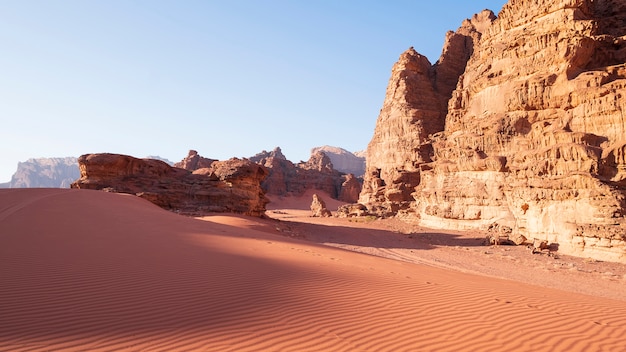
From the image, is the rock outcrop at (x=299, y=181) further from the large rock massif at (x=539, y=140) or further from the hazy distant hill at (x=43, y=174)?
the hazy distant hill at (x=43, y=174)

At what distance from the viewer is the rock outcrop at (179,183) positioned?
79.1 ft

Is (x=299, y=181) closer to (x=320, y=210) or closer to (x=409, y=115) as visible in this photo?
(x=320, y=210)

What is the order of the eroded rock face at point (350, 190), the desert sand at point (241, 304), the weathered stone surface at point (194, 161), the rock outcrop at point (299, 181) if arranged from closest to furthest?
the desert sand at point (241, 304) → the weathered stone surface at point (194, 161) → the eroded rock face at point (350, 190) → the rock outcrop at point (299, 181)

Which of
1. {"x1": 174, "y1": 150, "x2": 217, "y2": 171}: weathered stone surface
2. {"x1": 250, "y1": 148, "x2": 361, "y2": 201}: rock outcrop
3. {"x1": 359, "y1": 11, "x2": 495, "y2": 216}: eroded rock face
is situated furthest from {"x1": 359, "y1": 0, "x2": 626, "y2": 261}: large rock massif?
{"x1": 174, "y1": 150, "x2": 217, "y2": 171}: weathered stone surface

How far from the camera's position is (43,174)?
5679 inches

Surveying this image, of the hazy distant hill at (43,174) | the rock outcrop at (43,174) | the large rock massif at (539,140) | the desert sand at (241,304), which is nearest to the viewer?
the desert sand at (241,304)

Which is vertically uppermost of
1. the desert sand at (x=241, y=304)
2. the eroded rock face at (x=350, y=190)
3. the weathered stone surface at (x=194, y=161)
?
the weathered stone surface at (x=194, y=161)

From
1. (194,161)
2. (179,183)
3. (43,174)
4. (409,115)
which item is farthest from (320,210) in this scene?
(43,174)

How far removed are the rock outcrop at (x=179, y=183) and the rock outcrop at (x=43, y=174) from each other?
125306 millimetres

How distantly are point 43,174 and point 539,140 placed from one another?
172 meters

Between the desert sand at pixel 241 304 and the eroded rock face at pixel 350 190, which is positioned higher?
the eroded rock face at pixel 350 190

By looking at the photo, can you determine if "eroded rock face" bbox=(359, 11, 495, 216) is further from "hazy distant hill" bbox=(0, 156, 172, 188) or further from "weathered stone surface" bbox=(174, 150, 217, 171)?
"hazy distant hill" bbox=(0, 156, 172, 188)

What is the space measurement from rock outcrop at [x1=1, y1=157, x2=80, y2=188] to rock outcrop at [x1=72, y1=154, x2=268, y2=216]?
125m

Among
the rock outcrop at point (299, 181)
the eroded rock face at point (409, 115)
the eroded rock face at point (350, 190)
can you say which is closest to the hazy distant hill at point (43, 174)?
the rock outcrop at point (299, 181)
